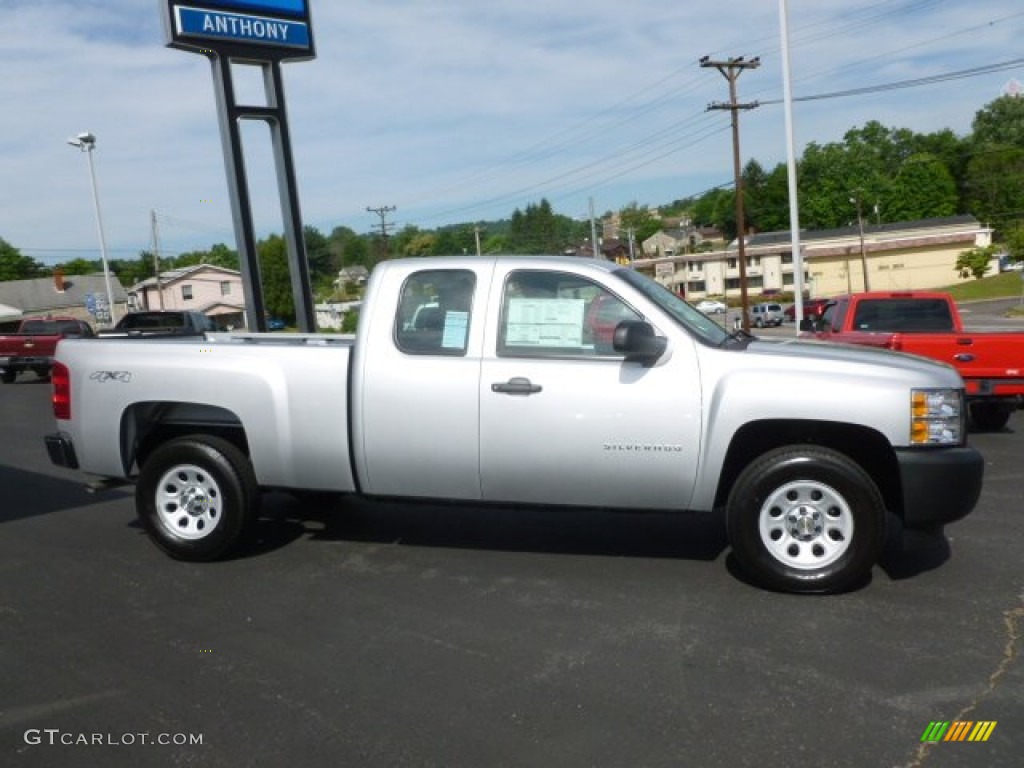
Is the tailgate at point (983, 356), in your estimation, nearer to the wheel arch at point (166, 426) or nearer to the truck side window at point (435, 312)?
the truck side window at point (435, 312)

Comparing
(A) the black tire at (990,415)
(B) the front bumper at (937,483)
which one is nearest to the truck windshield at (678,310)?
(B) the front bumper at (937,483)

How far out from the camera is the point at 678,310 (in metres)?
5.67

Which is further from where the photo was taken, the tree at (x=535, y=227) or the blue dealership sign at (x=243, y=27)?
the tree at (x=535, y=227)

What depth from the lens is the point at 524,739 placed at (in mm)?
3592

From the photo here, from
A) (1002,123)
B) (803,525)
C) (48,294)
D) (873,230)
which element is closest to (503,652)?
(803,525)

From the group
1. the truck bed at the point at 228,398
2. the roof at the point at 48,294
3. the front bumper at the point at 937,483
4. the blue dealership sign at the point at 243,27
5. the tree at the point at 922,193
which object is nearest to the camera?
the front bumper at the point at 937,483

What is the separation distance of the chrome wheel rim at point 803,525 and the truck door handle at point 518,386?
141 cm

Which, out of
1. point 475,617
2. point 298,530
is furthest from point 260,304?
point 475,617

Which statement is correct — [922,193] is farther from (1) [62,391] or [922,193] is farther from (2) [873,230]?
(1) [62,391]

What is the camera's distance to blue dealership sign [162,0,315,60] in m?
11.4

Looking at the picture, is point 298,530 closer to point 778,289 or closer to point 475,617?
point 475,617

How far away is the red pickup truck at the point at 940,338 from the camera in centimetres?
982

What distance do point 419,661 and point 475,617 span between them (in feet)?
1.96

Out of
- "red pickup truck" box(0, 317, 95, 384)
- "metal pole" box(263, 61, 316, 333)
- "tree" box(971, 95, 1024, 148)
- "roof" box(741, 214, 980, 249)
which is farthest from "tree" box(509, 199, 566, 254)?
"metal pole" box(263, 61, 316, 333)
